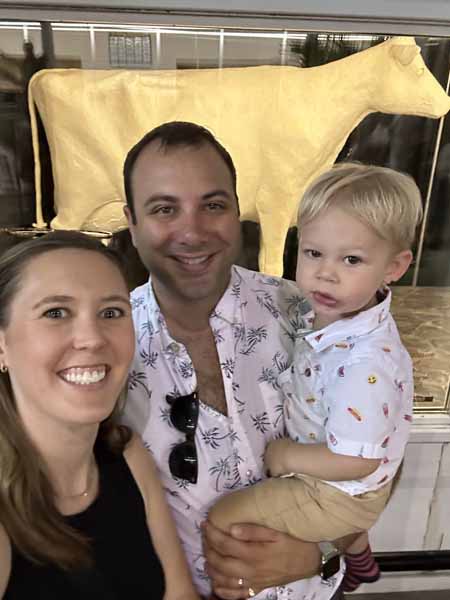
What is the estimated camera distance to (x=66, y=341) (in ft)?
2.61

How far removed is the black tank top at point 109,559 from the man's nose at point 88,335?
0.88 feet

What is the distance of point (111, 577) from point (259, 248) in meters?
1.04

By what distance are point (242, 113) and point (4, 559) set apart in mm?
1195

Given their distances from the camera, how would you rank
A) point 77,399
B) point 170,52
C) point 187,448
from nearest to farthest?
→ point 77,399
point 187,448
point 170,52

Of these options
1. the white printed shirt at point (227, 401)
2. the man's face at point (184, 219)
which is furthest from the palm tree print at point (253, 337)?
the man's face at point (184, 219)

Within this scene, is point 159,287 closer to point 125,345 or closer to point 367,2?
point 125,345

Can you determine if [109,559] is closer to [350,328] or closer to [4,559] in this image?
[4,559]

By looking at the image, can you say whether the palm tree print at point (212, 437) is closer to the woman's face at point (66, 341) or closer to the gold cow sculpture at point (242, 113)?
the woman's face at point (66, 341)

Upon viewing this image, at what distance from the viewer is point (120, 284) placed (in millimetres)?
877

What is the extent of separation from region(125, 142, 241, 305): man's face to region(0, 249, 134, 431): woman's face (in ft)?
0.81

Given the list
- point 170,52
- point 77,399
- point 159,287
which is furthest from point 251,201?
point 77,399

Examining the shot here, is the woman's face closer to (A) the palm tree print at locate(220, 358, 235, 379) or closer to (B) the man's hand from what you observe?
(A) the palm tree print at locate(220, 358, 235, 379)

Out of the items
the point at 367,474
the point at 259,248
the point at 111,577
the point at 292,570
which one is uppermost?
the point at 259,248

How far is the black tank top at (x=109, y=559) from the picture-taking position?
0.81m
